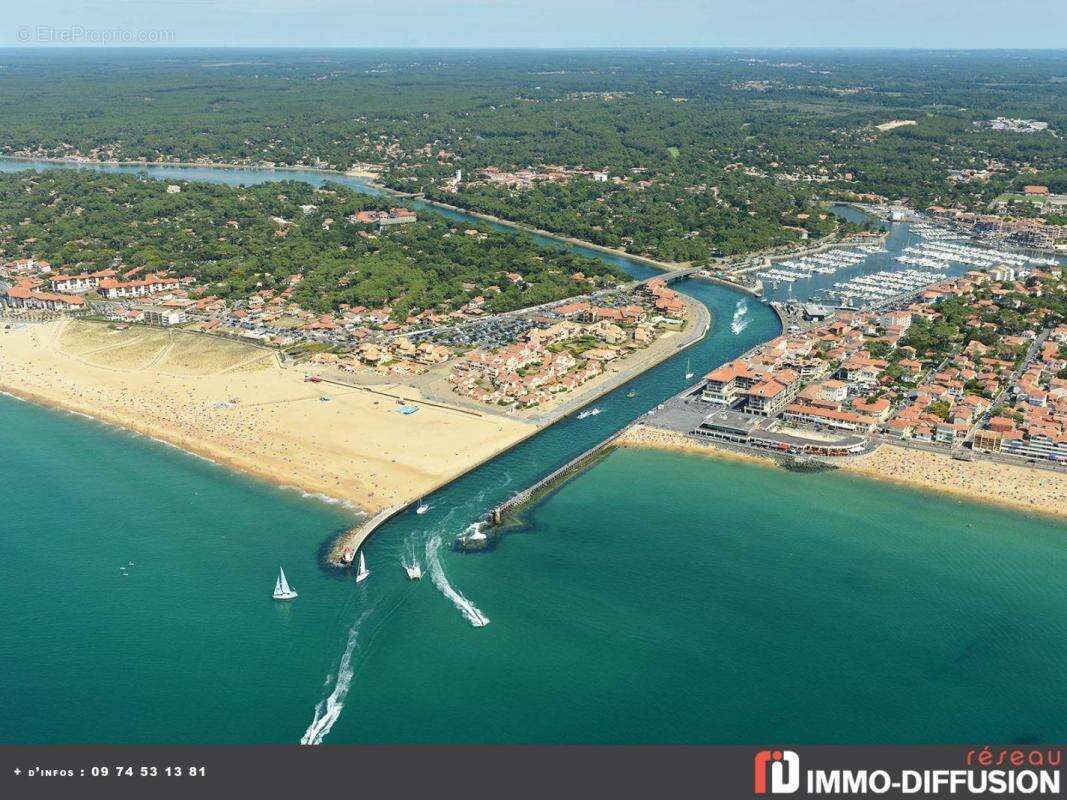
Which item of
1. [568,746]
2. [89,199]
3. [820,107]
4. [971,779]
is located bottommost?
[568,746]

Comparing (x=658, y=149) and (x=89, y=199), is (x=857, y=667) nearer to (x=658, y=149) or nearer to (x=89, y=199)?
(x=89, y=199)

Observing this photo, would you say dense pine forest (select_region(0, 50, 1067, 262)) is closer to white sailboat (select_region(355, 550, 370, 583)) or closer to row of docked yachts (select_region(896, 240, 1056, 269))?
row of docked yachts (select_region(896, 240, 1056, 269))

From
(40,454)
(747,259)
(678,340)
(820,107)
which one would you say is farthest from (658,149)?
(40,454)

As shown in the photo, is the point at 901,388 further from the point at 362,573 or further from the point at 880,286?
the point at 362,573

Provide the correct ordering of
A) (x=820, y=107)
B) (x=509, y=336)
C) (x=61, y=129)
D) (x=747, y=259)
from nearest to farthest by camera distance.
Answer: (x=509, y=336)
(x=747, y=259)
(x=61, y=129)
(x=820, y=107)

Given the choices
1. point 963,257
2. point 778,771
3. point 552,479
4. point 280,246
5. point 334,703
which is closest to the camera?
point 778,771

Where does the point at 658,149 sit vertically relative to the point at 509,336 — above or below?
above

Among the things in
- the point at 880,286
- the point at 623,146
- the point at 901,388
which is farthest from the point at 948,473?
the point at 623,146
